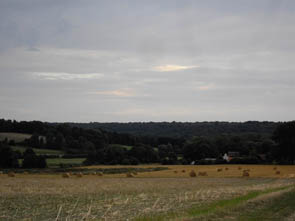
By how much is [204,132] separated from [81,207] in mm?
158063

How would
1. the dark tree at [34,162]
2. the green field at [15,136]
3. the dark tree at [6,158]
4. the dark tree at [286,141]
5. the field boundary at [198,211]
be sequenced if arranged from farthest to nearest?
the green field at [15,136]
the dark tree at [6,158]
the dark tree at [34,162]
the dark tree at [286,141]
the field boundary at [198,211]

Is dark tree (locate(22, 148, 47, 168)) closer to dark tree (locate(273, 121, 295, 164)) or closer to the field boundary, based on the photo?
dark tree (locate(273, 121, 295, 164))

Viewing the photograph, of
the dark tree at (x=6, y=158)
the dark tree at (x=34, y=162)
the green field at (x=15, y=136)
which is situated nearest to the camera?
the dark tree at (x=34, y=162)

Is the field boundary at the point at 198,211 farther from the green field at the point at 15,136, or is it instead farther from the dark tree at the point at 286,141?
the green field at the point at 15,136

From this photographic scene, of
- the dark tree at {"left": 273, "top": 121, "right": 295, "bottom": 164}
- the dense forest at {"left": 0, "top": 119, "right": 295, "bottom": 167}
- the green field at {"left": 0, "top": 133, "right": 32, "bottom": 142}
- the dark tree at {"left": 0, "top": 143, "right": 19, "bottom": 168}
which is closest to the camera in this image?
the dark tree at {"left": 273, "top": 121, "right": 295, "bottom": 164}

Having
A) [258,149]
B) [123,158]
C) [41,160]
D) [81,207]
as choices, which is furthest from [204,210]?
[258,149]

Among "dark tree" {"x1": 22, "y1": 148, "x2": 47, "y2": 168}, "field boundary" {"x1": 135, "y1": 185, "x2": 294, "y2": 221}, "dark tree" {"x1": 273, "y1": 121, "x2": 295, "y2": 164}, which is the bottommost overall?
"dark tree" {"x1": 22, "y1": 148, "x2": 47, "y2": 168}

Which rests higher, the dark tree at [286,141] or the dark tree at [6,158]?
the dark tree at [286,141]

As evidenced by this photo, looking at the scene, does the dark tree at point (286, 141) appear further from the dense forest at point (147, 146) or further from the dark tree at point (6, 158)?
the dark tree at point (6, 158)

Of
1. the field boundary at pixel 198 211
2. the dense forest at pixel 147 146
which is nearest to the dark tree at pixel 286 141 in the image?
the dense forest at pixel 147 146

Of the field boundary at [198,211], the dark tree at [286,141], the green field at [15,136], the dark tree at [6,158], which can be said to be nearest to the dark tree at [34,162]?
the dark tree at [6,158]

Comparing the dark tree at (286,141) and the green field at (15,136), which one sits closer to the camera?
the dark tree at (286,141)

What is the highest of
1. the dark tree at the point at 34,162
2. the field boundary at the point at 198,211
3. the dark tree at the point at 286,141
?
the dark tree at the point at 286,141

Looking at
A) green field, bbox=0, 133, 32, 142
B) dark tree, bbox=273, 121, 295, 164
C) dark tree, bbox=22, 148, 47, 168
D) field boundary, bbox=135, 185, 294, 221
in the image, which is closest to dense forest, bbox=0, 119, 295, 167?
dark tree, bbox=273, 121, 295, 164
